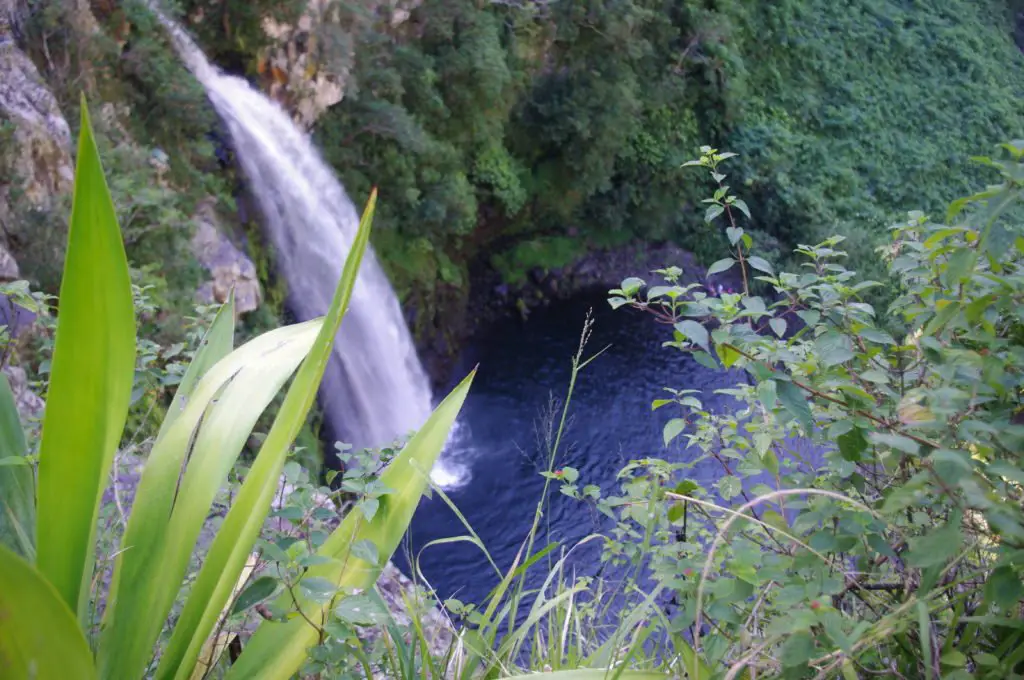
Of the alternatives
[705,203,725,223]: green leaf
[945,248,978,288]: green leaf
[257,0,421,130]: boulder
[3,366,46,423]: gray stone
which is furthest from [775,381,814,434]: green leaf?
[257,0,421,130]: boulder

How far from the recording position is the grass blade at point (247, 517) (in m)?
1.11

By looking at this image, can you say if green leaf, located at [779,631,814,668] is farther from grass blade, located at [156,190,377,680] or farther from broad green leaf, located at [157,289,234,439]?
broad green leaf, located at [157,289,234,439]

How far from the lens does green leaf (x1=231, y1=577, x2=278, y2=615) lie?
1146 mm

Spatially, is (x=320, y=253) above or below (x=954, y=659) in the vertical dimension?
below

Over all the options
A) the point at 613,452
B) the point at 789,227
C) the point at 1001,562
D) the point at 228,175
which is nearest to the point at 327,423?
the point at 228,175

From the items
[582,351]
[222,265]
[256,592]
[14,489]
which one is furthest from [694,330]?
[222,265]

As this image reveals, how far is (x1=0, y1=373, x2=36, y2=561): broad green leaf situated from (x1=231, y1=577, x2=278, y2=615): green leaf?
0.98ft

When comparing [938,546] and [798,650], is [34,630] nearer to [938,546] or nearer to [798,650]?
[798,650]

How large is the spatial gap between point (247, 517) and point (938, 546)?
965 mm

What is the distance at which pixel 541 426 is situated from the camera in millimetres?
5609

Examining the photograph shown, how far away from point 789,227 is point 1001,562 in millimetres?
12482

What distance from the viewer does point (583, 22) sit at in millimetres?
10797

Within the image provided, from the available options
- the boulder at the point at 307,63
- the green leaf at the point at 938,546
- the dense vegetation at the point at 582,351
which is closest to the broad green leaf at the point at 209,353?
the dense vegetation at the point at 582,351

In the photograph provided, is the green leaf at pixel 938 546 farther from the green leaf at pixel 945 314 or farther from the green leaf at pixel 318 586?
the green leaf at pixel 318 586
